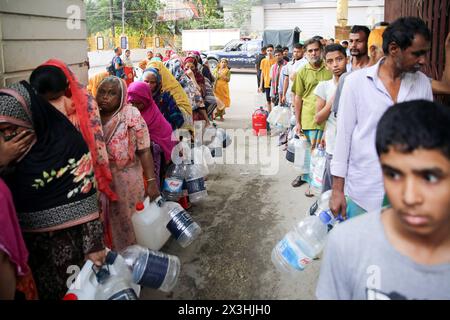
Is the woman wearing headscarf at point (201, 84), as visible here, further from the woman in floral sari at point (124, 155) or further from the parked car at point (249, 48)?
the parked car at point (249, 48)

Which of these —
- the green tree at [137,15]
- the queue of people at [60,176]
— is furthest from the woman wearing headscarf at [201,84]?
the green tree at [137,15]

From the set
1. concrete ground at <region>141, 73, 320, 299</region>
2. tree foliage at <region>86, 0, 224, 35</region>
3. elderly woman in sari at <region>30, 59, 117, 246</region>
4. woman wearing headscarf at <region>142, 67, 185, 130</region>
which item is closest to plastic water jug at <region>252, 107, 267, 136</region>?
concrete ground at <region>141, 73, 320, 299</region>

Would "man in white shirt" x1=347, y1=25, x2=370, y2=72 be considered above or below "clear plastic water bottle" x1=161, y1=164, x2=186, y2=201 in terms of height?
above

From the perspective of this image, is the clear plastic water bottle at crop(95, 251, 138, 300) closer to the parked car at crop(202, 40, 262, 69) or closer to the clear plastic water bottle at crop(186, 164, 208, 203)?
the clear plastic water bottle at crop(186, 164, 208, 203)

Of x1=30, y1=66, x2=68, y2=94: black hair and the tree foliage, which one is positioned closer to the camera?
x1=30, y1=66, x2=68, y2=94: black hair

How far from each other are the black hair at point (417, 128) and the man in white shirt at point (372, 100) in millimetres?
1053

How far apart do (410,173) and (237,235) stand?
311cm

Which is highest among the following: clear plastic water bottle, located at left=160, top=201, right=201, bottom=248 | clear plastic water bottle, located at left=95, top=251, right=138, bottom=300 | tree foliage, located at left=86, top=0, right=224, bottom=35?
tree foliage, located at left=86, top=0, right=224, bottom=35

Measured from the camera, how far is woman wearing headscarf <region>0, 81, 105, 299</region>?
6.71 feet

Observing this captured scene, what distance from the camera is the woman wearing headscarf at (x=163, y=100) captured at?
439cm

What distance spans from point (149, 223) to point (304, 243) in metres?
1.24

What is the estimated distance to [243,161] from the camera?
22.1 feet

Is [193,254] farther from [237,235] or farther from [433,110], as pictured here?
[433,110]

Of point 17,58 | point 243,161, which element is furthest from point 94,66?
point 17,58
